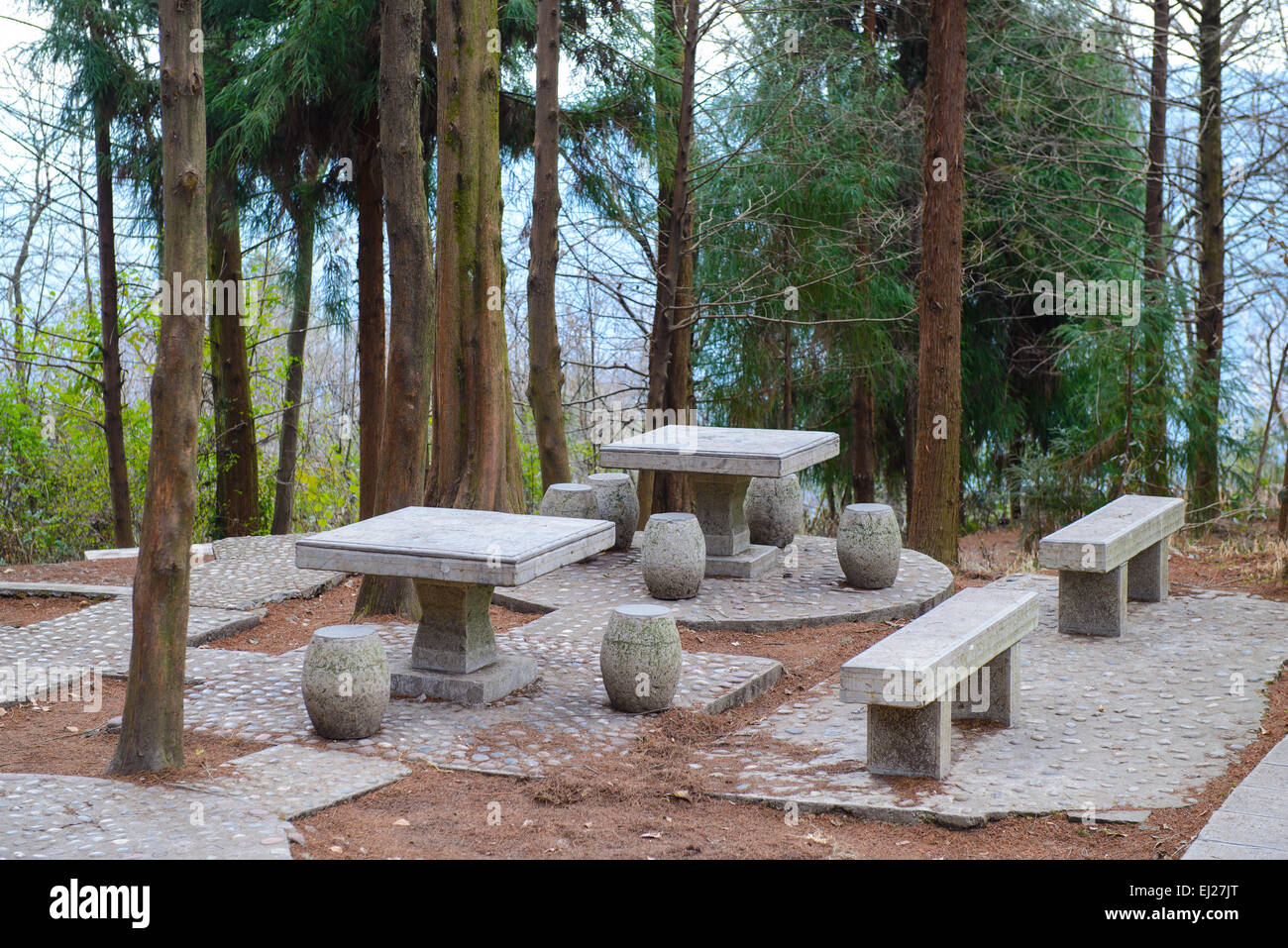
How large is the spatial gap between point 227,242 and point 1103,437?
31.8 feet

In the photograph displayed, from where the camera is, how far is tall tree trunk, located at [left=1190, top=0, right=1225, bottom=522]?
39.0ft

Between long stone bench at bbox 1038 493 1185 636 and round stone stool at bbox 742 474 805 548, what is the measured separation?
243 centimetres

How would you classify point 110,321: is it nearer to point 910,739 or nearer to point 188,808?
point 188,808

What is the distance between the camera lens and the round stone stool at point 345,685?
5617mm

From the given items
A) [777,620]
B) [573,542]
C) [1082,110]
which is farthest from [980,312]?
[573,542]

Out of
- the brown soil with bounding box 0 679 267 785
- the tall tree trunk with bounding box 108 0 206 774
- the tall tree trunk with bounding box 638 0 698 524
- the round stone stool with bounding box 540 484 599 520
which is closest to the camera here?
the tall tree trunk with bounding box 108 0 206 774

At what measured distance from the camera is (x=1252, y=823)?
434 centimetres

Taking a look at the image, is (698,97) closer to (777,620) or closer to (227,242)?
(227,242)

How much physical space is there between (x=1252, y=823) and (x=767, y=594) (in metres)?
4.55

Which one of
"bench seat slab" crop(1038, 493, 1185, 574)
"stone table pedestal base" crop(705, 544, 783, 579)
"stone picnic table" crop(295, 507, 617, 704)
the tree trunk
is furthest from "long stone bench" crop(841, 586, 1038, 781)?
the tree trunk

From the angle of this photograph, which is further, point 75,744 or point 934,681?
point 75,744

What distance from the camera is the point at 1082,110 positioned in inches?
552

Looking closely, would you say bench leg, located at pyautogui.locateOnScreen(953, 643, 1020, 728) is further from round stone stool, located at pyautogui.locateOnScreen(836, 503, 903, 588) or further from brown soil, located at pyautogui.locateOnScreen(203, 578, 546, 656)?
brown soil, located at pyautogui.locateOnScreen(203, 578, 546, 656)

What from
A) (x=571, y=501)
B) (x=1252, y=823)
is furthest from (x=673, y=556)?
(x=1252, y=823)
